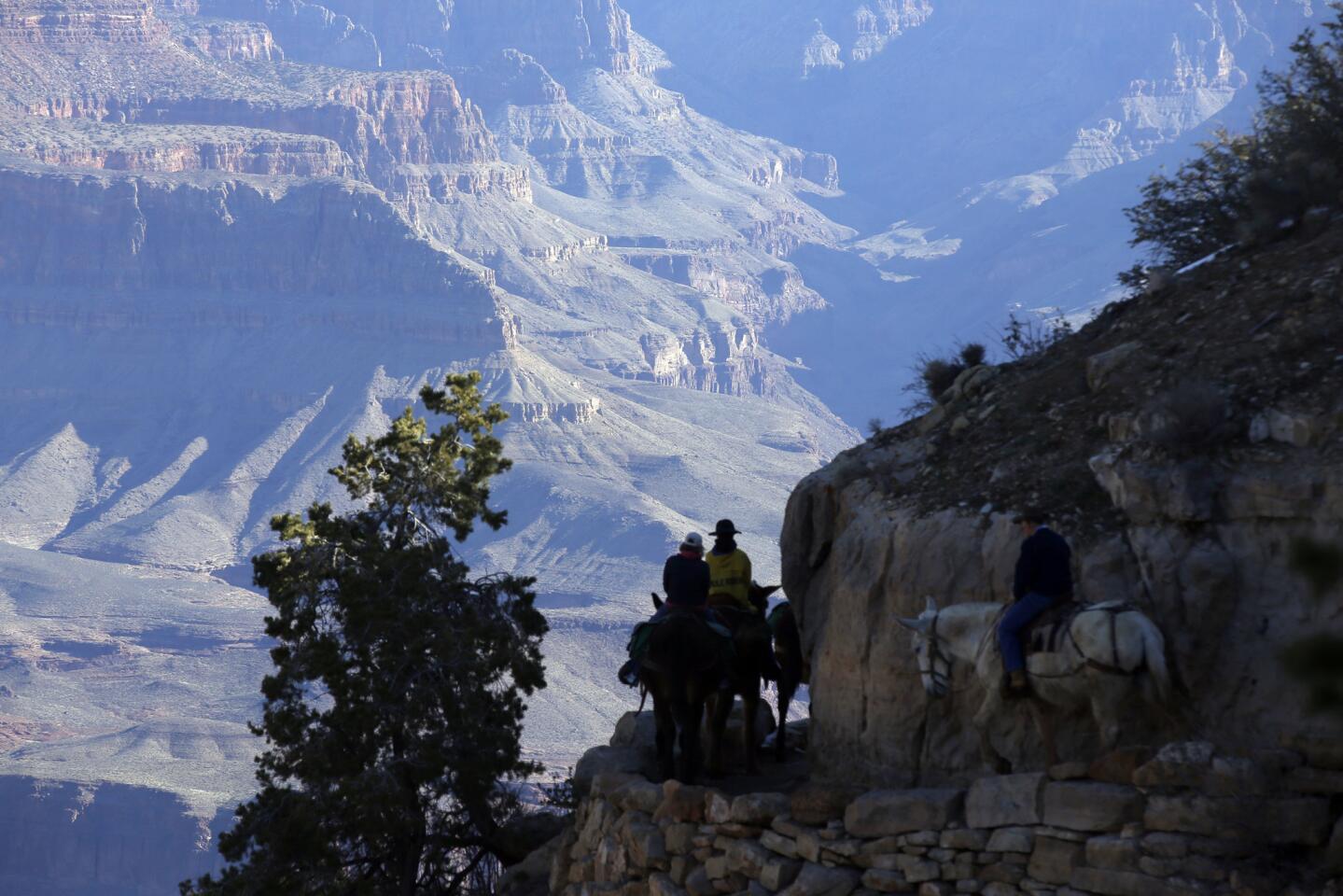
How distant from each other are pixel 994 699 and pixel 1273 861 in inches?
132

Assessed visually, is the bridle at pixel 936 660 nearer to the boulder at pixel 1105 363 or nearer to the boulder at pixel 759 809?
the boulder at pixel 759 809

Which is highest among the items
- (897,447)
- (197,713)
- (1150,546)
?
(197,713)

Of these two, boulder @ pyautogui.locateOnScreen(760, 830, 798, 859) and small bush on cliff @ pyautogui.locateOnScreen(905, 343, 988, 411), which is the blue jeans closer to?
boulder @ pyautogui.locateOnScreen(760, 830, 798, 859)

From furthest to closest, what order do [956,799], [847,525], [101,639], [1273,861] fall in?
[101,639], [847,525], [956,799], [1273,861]

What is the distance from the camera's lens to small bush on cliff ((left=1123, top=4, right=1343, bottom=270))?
21844 mm

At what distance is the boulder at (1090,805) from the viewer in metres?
15.4

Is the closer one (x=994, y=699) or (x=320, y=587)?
(x=994, y=699)

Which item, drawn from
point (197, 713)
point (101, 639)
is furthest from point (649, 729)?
point (101, 639)

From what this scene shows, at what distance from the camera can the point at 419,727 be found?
1019 inches

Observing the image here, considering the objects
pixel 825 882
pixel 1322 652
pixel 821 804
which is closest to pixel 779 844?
pixel 821 804

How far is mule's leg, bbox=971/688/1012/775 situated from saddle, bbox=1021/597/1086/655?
2.19ft

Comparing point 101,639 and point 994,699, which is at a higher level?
point 101,639

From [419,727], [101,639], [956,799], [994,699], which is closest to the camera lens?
[956,799]

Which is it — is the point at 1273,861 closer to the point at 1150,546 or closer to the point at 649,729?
the point at 1150,546
